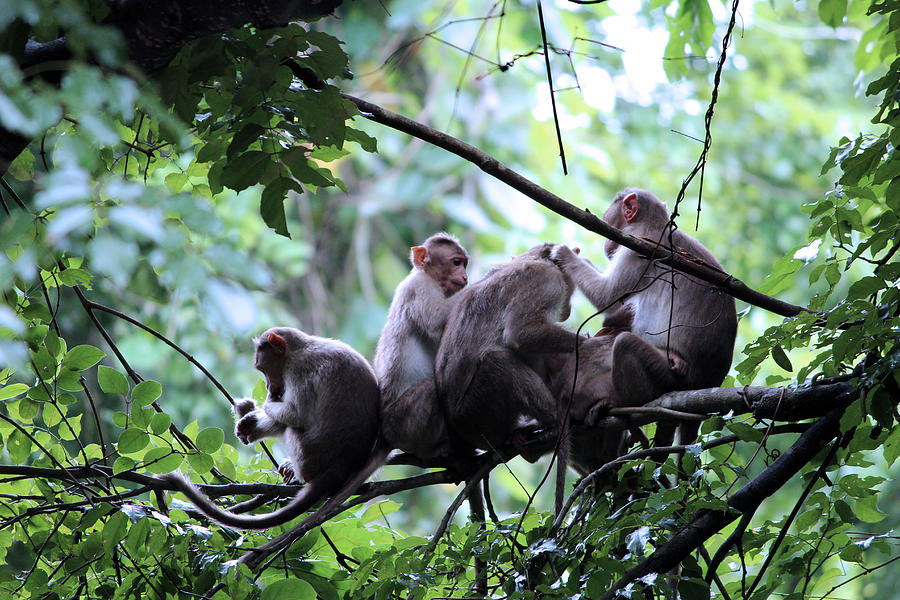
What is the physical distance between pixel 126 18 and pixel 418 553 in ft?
7.67

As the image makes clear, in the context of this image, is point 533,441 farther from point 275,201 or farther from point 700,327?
point 275,201

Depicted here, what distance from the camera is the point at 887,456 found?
3096 mm

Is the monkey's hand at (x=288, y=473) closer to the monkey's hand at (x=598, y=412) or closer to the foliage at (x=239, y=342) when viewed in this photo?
the foliage at (x=239, y=342)

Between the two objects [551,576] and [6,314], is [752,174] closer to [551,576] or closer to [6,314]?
[551,576]

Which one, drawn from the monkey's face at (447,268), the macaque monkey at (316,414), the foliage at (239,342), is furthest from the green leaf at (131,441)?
the monkey's face at (447,268)

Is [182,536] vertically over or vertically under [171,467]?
under

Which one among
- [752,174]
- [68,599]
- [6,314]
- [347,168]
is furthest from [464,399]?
[752,174]

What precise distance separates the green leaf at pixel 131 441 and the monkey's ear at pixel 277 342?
152 centimetres

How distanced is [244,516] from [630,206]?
3063 mm

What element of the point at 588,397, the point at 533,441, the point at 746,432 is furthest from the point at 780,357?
the point at 533,441

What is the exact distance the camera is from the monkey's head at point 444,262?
5.81 meters

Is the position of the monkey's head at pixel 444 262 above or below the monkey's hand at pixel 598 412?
above

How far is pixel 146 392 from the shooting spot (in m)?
3.46

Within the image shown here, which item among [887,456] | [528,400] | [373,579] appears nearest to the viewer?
[887,456]
